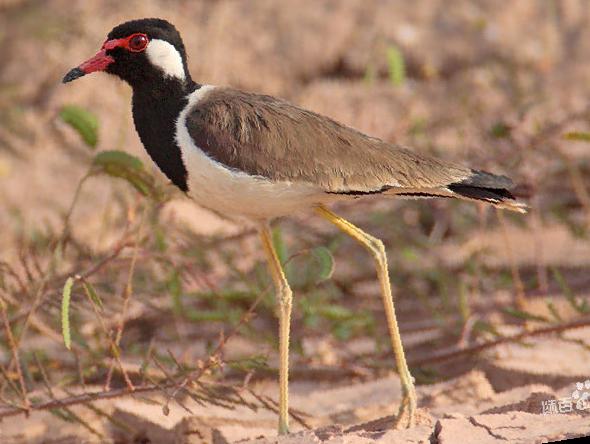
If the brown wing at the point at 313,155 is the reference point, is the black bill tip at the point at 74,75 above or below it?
above

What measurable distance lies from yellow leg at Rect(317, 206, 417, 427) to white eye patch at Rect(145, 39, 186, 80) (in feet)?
1.57

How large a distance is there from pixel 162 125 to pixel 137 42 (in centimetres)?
23

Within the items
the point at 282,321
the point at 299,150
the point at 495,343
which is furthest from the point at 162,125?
the point at 495,343

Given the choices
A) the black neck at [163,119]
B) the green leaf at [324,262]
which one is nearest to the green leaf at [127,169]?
the black neck at [163,119]

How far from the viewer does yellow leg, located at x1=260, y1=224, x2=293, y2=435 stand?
9.79 ft

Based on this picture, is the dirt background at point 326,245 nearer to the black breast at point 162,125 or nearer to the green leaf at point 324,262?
the green leaf at point 324,262

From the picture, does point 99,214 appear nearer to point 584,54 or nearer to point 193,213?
point 193,213

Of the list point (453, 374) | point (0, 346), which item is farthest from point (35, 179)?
point (453, 374)

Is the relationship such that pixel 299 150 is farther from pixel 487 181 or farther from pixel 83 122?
pixel 83 122

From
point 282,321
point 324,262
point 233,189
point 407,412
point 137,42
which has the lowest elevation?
point 407,412

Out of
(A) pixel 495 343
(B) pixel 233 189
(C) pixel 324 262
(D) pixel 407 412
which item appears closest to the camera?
(B) pixel 233 189

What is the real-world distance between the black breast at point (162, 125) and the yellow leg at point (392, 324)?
0.37 metres

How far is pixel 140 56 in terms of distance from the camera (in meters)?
2.96

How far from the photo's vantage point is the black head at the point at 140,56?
9.71ft
